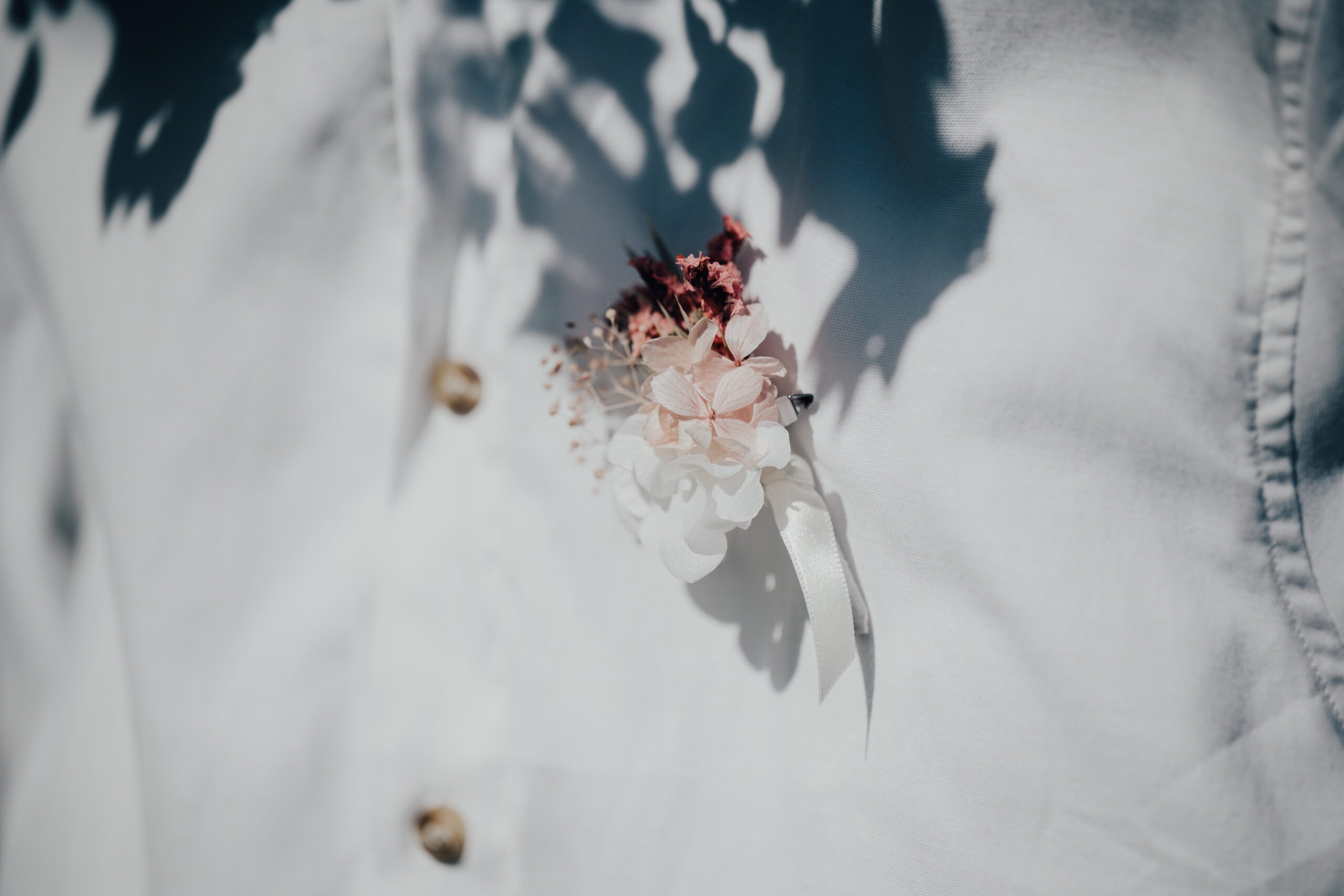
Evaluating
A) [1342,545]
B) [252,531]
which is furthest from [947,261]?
[252,531]

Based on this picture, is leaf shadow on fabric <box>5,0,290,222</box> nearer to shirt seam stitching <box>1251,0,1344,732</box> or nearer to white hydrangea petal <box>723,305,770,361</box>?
white hydrangea petal <box>723,305,770,361</box>

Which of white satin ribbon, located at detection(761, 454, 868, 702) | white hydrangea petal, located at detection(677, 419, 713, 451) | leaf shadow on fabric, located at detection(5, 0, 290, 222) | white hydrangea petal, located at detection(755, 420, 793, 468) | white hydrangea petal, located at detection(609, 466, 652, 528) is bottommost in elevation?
white satin ribbon, located at detection(761, 454, 868, 702)

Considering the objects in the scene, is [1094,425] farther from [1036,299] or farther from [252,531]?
[252,531]

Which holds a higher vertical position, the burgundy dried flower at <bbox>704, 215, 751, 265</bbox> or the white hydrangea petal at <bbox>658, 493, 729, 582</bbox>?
the burgundy dried flower at <bbox>704, 215, 751, 265</bbox>

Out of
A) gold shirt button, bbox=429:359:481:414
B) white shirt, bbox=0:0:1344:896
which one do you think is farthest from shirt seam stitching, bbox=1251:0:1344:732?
gold shirt button, bbox=429:359:481:414

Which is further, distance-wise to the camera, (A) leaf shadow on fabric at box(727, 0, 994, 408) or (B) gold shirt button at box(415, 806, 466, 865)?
(B) gold shirt button at box(415, 806, 466, 865)

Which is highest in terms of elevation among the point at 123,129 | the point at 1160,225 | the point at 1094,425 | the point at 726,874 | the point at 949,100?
the point at 123,129
